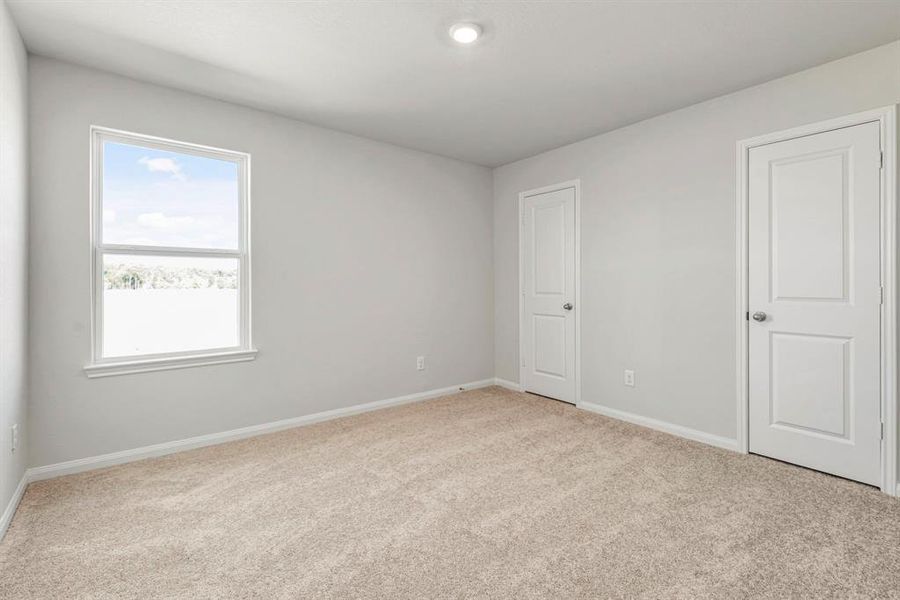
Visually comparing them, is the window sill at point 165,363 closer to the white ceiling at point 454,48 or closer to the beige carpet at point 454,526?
the beige carpet at point 454,526

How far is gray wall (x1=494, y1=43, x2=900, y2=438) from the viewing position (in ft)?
9.05

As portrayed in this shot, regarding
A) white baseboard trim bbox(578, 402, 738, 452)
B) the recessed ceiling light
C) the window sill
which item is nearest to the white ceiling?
the recessed ceiling light

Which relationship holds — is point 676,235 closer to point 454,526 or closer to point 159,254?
point 454,526

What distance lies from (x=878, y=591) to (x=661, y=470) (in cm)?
111

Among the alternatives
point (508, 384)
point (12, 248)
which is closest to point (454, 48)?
point (12, 248)

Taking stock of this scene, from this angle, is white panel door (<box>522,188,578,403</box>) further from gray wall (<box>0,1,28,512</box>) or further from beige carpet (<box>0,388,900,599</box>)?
gray wall (<box>0,1,28,512</box>)

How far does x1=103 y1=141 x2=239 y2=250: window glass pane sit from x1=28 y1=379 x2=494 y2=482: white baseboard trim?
1354 millimetres

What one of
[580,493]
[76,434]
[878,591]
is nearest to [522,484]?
[580,493]

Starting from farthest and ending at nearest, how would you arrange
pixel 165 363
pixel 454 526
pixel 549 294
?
pixel 549 294
pixel 165 363
pixel 454 526

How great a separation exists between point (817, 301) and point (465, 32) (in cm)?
258

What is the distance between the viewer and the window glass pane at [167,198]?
289cm

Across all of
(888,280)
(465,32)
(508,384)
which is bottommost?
(508,384)

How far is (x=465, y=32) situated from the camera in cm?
233

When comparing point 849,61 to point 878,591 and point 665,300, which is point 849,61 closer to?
point 665,300
